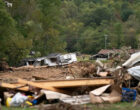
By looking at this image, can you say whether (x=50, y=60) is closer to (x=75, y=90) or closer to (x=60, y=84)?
(x=75, y=90)

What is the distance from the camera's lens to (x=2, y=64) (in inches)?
1144

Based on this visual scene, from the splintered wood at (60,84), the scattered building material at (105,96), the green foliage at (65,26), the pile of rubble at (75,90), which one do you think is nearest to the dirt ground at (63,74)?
the pile of rubble at (75,90)

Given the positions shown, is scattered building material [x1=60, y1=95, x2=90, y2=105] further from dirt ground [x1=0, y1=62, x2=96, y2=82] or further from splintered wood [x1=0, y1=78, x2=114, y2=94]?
dirt ground [x1=0, y1=62, x2=96, y2=82]

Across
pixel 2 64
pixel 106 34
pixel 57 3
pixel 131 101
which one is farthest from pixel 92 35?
pixel 131 101

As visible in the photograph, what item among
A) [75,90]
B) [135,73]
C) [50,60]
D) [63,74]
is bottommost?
[50,60]

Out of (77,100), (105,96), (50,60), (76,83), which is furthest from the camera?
(50,60)

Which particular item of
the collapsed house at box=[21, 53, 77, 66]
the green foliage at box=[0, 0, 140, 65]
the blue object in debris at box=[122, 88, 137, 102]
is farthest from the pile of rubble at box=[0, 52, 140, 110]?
the collapsed house at box=[21, 53, 77, 66]

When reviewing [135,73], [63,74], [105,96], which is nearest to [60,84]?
[105,96]

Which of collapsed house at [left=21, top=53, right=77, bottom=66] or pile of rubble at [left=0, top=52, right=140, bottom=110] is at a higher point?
pile of rubble at [left=0, top=52, right=140, bottom=110]

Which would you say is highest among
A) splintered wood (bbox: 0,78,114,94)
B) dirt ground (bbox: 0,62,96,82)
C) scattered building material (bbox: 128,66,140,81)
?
scattered building material (bbox: 128,66,140,81)

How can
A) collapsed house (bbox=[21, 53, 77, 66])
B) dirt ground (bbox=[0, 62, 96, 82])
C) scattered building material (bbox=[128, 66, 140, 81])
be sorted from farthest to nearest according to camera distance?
collapsed house (bbox=[21, 53, 77, 66]), dirt ground (bbox=[0, 62, 96, 82]), scattered building material (bbox=[128, 66, 140, 81])

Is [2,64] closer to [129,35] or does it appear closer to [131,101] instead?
[131,101]

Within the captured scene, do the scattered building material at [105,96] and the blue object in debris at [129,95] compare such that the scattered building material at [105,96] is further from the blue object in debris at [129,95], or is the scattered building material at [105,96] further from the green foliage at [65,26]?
the green foliage at [65,26]

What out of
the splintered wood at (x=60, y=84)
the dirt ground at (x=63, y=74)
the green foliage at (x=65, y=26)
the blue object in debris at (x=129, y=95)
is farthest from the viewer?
the green foliage at (x=65, y=26)
